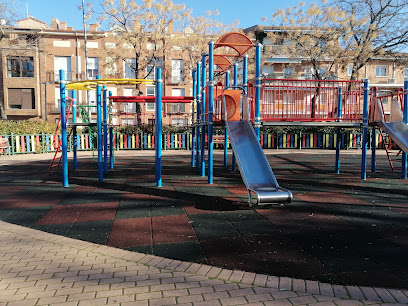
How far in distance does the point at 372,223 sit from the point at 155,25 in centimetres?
2544

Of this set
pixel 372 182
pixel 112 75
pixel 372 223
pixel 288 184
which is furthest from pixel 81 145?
pixel 372 223

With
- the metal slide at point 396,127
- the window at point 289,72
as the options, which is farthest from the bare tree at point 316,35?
the metal slide at point 396,127

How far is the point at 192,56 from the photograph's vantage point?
30172 mm

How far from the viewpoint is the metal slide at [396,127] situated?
7730 millimetres

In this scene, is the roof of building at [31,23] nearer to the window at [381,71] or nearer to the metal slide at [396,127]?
the metal slide at [396,127]

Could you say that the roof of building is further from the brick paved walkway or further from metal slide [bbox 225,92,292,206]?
the brick paved walkway

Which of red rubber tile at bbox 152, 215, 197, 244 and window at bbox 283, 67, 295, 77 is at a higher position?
window at bbox 283, 67, 295, 77

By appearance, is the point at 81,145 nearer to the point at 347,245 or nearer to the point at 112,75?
the point at 112,75

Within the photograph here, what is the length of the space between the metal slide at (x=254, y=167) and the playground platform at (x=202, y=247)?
0.32m

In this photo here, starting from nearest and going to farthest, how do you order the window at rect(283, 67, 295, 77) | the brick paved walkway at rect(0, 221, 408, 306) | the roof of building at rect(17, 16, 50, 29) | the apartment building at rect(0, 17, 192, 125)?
the brick paved walkway at rect(0, 221, 408, 306) < the window at rect(283, 67, 295, 77) < the apartment building at rect(0, 17, 192, 125) < the roof of building at rect(17, 16, 50, 29)

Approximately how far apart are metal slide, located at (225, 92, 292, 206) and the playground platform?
1.04ft

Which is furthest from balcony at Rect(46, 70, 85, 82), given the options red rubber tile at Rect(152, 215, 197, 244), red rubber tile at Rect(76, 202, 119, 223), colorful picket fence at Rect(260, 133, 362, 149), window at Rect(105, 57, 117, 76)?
red rubber tile at Rect(152, 215, 197, 244)

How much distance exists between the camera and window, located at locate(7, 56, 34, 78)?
3784cm

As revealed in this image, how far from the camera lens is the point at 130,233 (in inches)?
176
